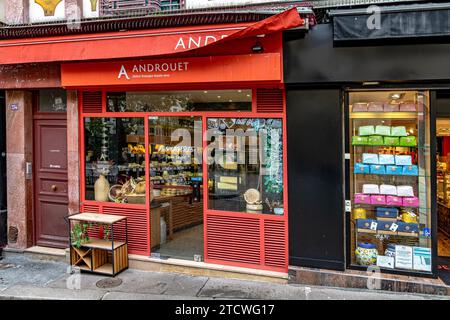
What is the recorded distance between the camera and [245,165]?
595cm

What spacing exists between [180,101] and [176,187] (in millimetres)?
1636

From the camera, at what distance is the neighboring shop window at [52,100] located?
690 cm

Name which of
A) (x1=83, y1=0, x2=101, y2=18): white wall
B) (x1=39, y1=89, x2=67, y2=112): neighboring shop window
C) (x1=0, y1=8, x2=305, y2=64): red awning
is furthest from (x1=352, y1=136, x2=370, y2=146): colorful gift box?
(x1=39, y1=89, x2=67, y2=112): neighboring shop window

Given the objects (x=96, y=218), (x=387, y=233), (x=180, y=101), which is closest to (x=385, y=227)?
(x=387, y=233)

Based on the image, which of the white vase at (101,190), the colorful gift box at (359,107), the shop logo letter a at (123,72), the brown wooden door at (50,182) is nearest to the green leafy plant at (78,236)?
the white vase at (101,190)

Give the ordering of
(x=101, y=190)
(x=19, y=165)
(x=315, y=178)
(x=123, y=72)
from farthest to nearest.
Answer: (x=19, y=165) < (x=101, y=190) < (x=123, y=72) < (x=315, y=178)

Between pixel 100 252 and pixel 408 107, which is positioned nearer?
pixel 408 107

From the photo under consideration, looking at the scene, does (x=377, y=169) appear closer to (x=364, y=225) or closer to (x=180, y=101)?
(x=364, y=225)

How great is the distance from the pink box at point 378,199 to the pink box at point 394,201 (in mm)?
60

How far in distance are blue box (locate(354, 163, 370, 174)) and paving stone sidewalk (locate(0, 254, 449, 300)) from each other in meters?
1.81

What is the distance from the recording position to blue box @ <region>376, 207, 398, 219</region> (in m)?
5.45

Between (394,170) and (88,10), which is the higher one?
(88,10)

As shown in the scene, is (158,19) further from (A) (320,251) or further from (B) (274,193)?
(A) (320,251)

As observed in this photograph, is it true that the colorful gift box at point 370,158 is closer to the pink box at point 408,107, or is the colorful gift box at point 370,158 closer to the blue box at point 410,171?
the blue box at point 410,171
